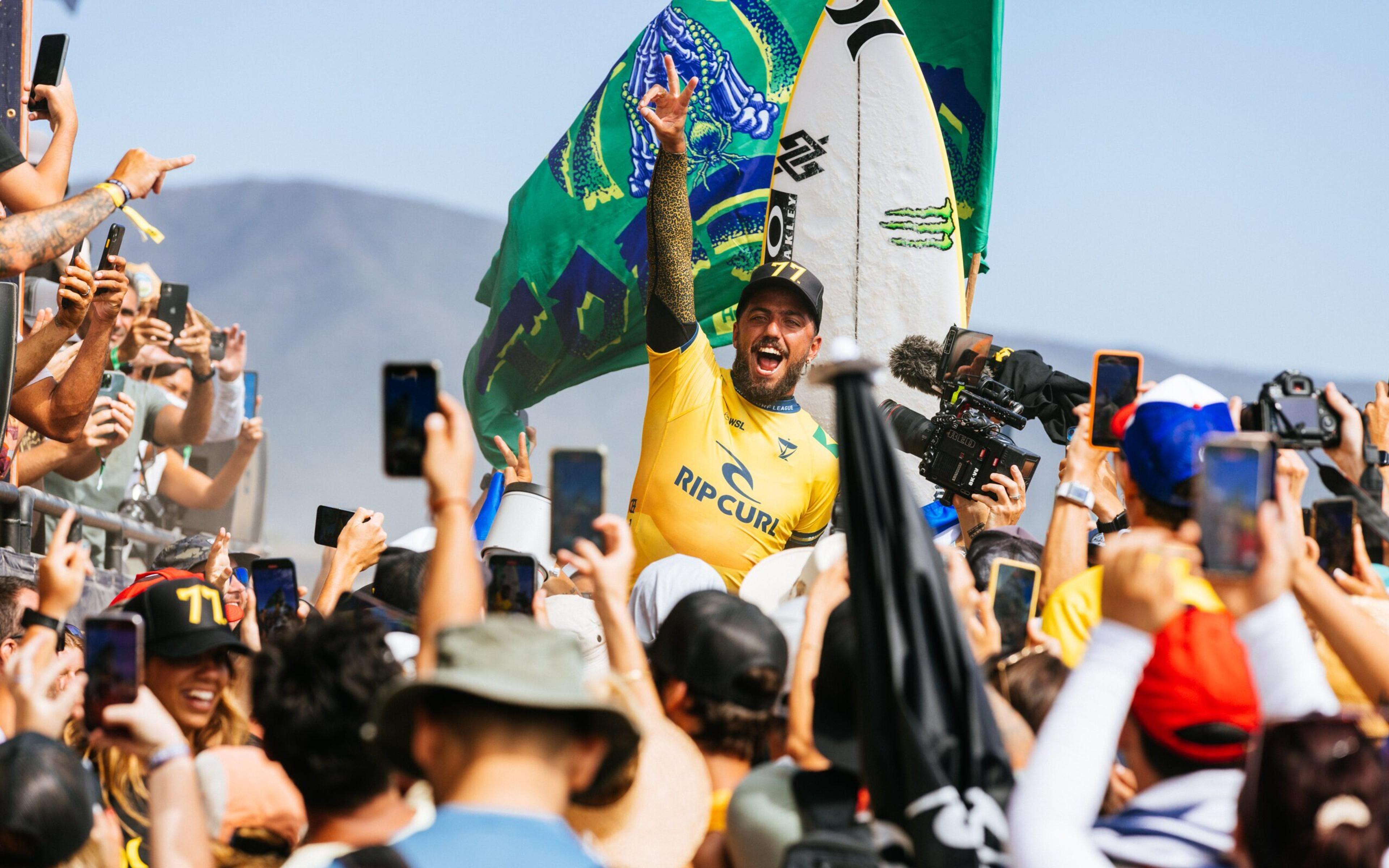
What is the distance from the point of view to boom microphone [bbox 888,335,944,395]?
549cm

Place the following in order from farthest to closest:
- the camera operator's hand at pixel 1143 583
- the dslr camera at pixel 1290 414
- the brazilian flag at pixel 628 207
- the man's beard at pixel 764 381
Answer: the brazilian flag at pixel 628 207 < the man's beard at pixel 764 381 < the dslr camera at pixel 1290 414 < the camera operator's hand at pixel 1143 583

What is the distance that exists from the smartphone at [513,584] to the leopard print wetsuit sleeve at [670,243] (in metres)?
1.77

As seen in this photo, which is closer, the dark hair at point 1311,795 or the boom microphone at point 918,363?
the dark hair at point 1311,795

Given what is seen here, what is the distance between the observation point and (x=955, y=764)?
1806 millimetres

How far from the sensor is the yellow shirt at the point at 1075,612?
8.32ft

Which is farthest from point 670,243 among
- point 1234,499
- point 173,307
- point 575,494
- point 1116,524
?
point 173,307

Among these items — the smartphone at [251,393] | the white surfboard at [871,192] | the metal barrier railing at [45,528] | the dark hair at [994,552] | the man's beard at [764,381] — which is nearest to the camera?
the dark hair at [994,552]

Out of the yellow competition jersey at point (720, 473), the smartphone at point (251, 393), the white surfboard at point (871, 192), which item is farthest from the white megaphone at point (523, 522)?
the smartphone at point (251, 393)

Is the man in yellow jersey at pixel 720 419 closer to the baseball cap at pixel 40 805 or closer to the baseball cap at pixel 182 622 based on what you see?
the baseball cap at pixel 182 622

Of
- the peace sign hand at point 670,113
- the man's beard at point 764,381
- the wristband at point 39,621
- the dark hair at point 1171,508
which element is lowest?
the wristband at point 39,621

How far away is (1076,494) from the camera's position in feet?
9.95

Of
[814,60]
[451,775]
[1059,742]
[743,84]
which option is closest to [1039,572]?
[1059,742]

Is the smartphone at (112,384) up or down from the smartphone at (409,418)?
→ down

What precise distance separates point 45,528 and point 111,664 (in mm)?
3883
